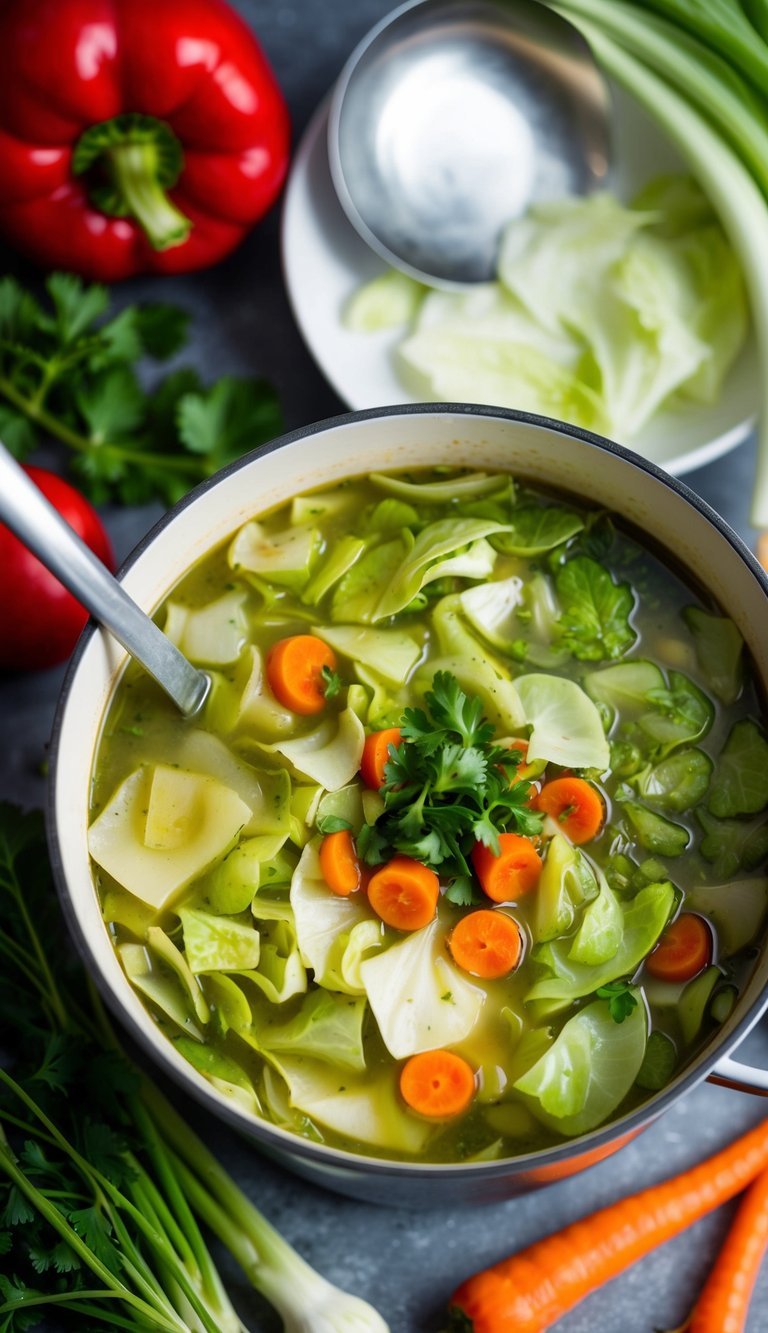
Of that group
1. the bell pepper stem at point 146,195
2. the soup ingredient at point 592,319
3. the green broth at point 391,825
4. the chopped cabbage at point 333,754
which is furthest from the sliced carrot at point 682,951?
the bell pepper stem at point 146,195

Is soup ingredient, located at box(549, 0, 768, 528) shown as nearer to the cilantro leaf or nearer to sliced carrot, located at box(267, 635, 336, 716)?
the cilantro leaf

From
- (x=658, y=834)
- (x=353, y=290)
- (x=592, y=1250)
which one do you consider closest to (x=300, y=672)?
(x=658, y=834)

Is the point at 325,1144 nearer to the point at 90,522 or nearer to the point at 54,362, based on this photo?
the point at 90,522

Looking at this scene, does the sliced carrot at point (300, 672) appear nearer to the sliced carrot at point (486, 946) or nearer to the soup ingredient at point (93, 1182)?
the sliced carrot at point (486, 946)

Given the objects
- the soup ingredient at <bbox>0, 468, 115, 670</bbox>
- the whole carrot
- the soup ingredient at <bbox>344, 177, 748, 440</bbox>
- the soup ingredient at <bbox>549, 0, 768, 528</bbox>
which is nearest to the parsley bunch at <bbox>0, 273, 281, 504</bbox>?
the soup ingredient at <bbox>0, 468, 115, 670</bbox>

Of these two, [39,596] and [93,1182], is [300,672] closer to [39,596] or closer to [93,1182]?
[39,596]

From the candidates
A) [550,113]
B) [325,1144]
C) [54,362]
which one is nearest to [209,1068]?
[325,1144]
